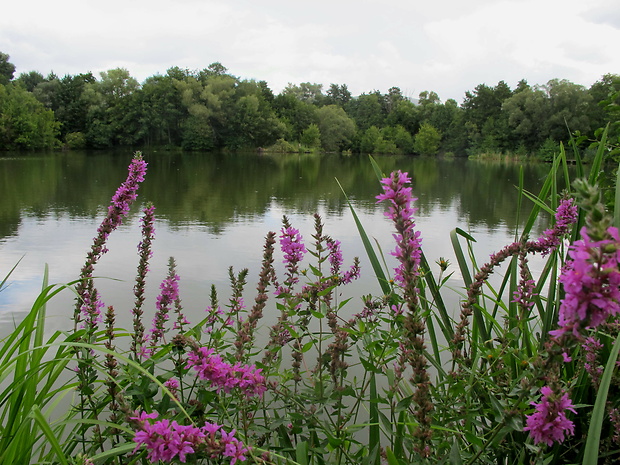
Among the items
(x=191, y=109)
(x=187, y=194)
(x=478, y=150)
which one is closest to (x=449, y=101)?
(x=478, y=150)

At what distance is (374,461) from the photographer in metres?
1.49

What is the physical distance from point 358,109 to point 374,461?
228 ft

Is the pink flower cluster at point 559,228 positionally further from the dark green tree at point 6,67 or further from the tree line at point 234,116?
the dark green tree at point 6,67

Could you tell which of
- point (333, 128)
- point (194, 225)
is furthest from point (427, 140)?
point (194, 225)

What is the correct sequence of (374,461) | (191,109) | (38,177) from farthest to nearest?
1. (191,109)
2. (38,177)
3. (374,461)

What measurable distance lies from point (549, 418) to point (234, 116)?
47.8m

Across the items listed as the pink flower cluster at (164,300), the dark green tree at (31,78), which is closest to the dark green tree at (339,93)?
the dark green tree at (31,78)

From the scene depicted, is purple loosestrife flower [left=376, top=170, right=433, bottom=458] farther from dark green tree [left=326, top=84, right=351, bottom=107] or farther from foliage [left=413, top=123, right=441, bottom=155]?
dark green tree [left=326, top=84, right=351, bottom=107]

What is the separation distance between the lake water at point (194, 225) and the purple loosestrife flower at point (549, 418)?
1.50m

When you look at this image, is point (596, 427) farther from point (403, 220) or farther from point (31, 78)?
point (31, 78)

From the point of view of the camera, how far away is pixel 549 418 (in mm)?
920

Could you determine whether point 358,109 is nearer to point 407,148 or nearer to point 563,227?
point 407,148

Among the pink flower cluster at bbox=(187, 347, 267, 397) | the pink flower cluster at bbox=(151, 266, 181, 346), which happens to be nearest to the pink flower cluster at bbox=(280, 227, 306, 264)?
the pink flower cluster at bbox=(187, 347, 267, 397)

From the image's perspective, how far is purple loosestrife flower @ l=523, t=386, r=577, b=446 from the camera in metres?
0.89
